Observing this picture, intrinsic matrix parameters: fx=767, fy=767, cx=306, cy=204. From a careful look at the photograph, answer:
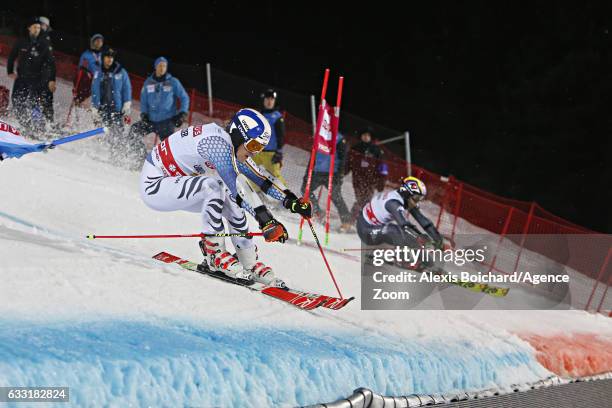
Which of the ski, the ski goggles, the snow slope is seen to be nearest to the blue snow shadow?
the snow slope

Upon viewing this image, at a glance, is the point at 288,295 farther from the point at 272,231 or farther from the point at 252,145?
the point at 252,145

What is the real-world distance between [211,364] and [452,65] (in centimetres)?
1707

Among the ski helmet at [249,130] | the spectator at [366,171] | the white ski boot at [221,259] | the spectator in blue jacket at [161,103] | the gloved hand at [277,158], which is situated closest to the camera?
the ski helmet at [249,130]

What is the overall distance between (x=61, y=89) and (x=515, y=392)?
6.78 meters

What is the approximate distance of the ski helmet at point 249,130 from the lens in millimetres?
5176

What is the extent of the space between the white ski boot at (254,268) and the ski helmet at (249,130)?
848 millimetres

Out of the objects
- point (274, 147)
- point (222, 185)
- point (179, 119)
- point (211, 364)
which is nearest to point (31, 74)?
point (179, 119)

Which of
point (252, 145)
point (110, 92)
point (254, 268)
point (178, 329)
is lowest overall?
point (178, 329)

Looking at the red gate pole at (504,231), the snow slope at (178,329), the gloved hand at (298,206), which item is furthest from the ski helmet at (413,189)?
the gloved hand at (298,206)

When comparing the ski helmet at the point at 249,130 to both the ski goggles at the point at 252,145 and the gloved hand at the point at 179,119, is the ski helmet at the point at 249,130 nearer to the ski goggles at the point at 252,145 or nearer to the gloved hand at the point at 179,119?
the ski goggles at the point at 252,145

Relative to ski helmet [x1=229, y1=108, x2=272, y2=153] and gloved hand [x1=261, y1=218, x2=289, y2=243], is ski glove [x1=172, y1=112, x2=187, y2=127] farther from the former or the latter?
gloved hand [x1=261, y1=218, x2=289, y2=243]

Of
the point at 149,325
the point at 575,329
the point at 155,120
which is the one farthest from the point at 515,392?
the point at 155,120

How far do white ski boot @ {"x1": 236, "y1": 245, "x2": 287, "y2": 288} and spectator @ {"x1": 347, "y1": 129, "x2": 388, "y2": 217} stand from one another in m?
5.00

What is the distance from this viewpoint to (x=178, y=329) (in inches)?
174
